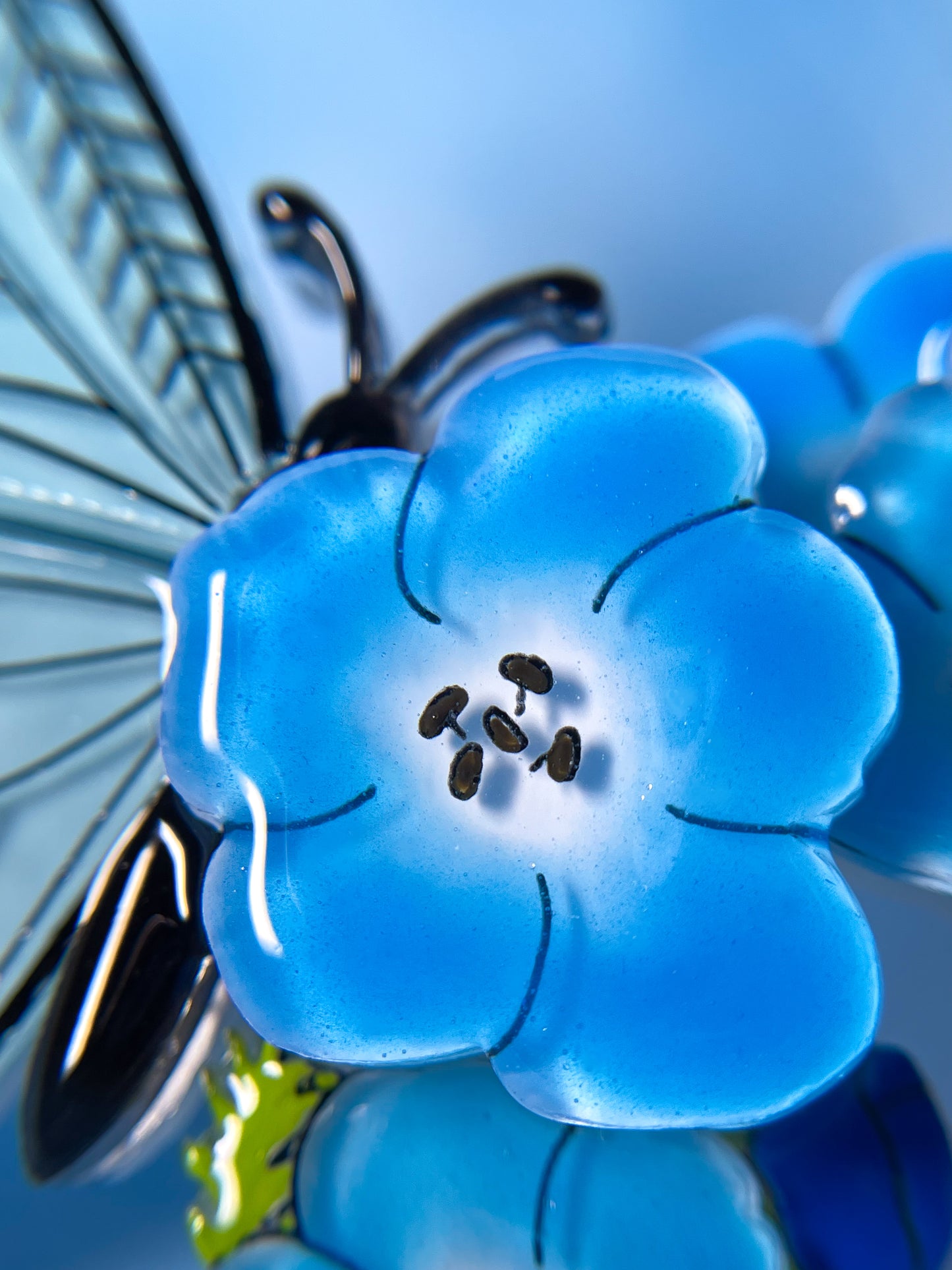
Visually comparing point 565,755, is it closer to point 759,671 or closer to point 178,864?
point 759,671

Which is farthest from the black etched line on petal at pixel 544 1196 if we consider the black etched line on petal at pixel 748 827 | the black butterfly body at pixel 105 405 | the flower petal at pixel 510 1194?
the black butterfly body at pixel 105 405

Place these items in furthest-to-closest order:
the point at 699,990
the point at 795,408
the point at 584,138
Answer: the point at 584,138 → the point at 795,408 → the point at 699,990

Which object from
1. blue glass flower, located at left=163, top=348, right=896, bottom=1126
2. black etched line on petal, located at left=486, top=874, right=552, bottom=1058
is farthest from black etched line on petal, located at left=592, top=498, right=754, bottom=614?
black etched line on petal, located at left=486, top=874, right=552, bottom=1058

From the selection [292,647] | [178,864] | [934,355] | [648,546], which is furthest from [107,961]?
[934,355]

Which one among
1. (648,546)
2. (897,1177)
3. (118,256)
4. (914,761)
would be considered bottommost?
(897,1177)

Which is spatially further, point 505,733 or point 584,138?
point 584,138

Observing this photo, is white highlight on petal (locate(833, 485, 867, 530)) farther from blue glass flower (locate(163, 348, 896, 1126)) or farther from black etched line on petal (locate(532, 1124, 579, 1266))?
black etched line on petal (locate(532, 1124, 579, 1266))
